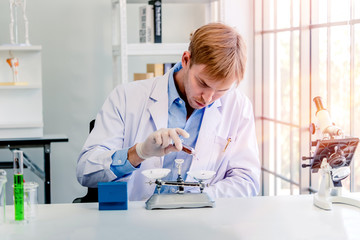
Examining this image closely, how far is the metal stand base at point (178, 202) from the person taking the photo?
1680mm

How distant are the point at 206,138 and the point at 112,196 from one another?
1.83 feet

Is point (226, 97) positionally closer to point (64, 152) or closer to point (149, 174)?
point (149, 174)

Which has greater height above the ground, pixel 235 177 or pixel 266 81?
pixel 266 81

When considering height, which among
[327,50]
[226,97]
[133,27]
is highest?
[133,27]

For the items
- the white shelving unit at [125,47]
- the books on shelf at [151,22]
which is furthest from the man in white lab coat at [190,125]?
the books on shelf at [151,22]

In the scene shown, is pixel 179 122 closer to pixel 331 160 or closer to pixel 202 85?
pixel 202 85

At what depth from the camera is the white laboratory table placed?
4.66 feet

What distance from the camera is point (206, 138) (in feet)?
6.89

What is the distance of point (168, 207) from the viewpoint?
1.68 metres

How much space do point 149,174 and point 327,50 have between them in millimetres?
1515

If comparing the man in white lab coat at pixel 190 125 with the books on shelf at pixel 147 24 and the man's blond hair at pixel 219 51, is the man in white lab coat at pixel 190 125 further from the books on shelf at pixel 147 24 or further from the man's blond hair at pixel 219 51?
the books on shelf at pixel 147 24

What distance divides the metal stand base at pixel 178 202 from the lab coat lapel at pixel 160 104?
1.36ft

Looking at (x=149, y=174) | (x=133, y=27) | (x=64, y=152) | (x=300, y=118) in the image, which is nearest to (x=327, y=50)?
(x=300, y=118)

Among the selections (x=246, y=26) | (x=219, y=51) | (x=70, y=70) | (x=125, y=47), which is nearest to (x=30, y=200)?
(x=219, y=51)
